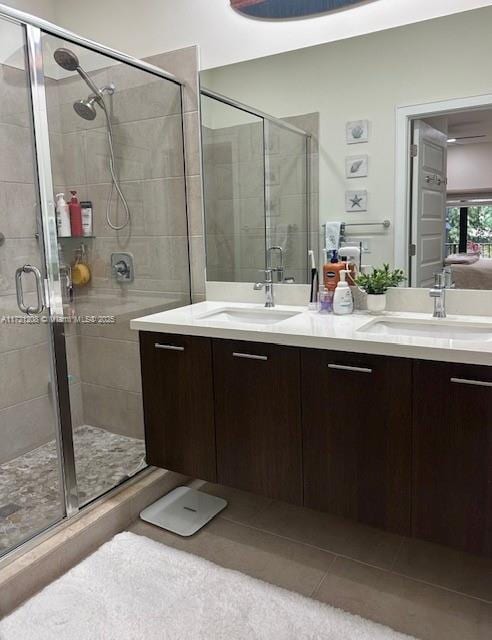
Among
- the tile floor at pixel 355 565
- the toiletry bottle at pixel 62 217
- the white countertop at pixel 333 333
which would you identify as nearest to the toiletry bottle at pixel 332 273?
the white countertop at pixel 333 333

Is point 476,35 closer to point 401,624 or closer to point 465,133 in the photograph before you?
point 465,133

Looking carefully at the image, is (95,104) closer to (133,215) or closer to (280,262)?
(133,215)

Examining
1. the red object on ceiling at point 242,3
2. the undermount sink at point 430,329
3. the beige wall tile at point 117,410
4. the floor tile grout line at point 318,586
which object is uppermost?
the red object on ceiling at point 242,3

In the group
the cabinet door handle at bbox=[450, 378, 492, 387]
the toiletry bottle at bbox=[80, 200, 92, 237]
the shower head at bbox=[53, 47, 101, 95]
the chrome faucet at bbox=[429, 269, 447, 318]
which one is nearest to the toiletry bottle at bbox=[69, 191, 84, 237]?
the toiletry bottle at bbox=[80, 200, 92, 237]

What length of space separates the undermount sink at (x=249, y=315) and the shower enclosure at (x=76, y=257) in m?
0.38

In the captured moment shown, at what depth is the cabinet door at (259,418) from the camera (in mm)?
1892

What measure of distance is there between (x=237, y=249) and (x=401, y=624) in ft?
5.59

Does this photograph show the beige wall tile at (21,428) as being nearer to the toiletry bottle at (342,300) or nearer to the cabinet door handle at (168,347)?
the cabinet door handle at (168,347)

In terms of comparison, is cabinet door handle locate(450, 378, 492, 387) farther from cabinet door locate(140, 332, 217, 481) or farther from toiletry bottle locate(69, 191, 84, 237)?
toiletry bottle locate(69, 191, 84, 237)

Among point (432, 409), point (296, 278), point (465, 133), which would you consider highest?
point (465, 133)

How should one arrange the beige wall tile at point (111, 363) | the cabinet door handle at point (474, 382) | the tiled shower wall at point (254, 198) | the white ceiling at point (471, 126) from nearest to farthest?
1. the cabinet door handle at point (474, 382)
2. the white ceiling at point (471, 126)
3. the tiled shower wall at point (254, 198)
4. the beige wall tile at point (111, 363)

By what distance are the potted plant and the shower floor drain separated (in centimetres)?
113

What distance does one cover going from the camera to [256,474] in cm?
202

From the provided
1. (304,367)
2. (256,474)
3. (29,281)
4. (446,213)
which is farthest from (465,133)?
(29,281)
